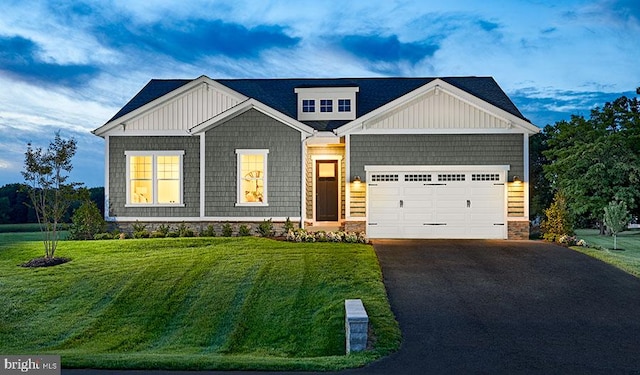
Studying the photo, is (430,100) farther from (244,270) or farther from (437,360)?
(437,360)

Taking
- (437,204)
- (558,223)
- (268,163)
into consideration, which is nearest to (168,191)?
(268,163)

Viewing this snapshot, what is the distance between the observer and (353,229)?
1988 centimetres

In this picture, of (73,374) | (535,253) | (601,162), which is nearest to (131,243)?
(73,374)

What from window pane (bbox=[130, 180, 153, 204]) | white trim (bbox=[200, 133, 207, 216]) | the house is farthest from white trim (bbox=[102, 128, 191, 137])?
window pane (bbox=[130, 180, 153, 204])

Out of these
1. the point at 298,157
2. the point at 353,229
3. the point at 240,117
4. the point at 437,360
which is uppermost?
the point at 240,117

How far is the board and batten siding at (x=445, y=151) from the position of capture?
64.8ft

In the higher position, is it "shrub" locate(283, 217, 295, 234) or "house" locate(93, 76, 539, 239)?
"house" locate(93, 76, 539, 239)

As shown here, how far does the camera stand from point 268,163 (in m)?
20.0

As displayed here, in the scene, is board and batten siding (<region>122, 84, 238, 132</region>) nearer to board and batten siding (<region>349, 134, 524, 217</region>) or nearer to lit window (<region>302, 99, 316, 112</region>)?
lit window (<region>302, 99, 316, 112</region>)

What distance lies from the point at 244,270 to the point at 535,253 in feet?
27.1

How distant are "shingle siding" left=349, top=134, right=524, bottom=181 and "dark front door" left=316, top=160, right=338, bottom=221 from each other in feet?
7.22

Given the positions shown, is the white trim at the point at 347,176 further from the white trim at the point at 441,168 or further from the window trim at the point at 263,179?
the window trim at the point at 263,179

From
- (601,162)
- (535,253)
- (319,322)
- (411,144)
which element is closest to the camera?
(319,322)

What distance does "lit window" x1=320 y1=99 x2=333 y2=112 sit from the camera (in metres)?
21.9
